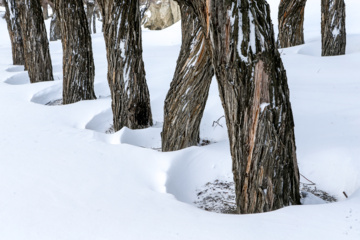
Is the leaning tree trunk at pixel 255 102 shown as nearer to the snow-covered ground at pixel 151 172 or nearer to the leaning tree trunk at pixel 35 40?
the snow-covered ground at pixel 151 172

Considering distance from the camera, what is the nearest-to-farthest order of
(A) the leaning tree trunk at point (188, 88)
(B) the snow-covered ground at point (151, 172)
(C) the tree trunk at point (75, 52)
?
1. (B) the snow-covered ground at point (151, 172)
2. (A) the leaning tree trunk at point (188, 88)
3. (C) the tree trunk at point (75, 52)

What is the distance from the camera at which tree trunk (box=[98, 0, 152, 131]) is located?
373cm

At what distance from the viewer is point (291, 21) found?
7.45 metres

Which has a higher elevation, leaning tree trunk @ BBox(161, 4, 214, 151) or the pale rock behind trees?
the pale rock behind trees

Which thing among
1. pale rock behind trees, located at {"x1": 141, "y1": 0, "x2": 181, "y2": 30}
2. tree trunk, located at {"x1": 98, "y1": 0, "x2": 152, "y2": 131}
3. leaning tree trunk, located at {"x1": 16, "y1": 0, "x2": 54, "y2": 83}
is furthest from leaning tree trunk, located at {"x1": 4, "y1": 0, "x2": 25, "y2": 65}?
pale rock behind trees, located at {"x1": 141, "y1": 0, "x2": 181, "y2": 30}

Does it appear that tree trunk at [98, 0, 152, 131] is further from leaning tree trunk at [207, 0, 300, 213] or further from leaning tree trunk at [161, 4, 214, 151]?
leaning tree trunk at [207, 0, 300, 213]

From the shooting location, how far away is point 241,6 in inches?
71.7

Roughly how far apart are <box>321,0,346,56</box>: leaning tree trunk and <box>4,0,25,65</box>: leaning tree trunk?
253 inches

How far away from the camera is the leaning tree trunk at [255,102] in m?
1.85

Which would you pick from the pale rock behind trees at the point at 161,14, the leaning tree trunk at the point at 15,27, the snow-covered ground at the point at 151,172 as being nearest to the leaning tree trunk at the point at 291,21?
the snow-covered ground at the point at 151,172

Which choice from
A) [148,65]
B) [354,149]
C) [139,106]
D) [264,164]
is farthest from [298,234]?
[148,65]

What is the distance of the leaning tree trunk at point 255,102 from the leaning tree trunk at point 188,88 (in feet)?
3.47

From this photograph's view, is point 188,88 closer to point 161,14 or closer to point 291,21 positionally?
point 291,21

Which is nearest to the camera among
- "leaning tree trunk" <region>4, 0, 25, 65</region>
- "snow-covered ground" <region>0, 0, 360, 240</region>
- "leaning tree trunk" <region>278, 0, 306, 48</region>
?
"snow-covered ground" <region>0, 0, 360, 240</region>
